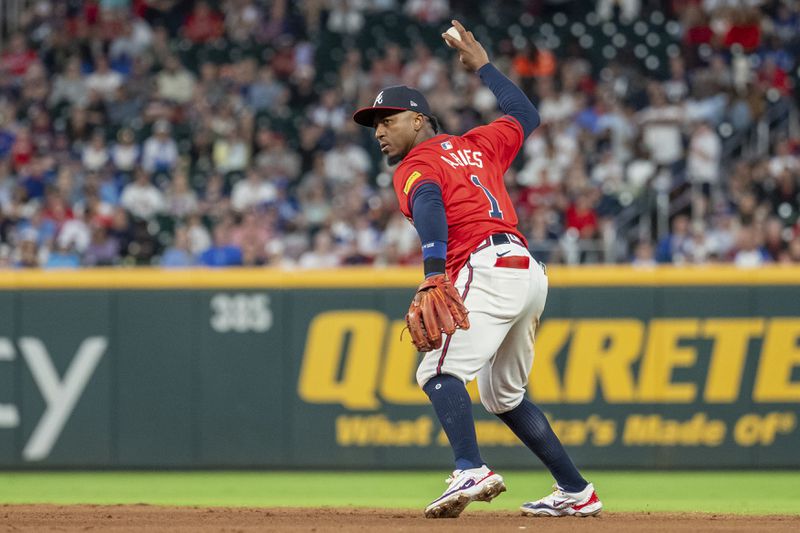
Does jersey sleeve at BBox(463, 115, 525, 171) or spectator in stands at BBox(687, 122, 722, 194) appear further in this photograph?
spectator in stands at BBox(687, 122, 722, 194)

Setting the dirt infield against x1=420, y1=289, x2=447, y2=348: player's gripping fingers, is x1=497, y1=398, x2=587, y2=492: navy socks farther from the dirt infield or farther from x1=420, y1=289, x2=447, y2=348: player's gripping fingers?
x1=420, y1=289, x2=447, y2=348: player's gripping fingers

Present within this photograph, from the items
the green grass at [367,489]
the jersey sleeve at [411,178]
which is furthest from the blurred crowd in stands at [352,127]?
the jersey sleeve at [411,178]

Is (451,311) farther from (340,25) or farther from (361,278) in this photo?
(340,25)

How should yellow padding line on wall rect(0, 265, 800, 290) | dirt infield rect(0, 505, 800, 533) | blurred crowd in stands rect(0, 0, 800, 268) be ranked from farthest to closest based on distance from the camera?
blurred crowd in stands rect(0, 0, 800, 268), yellow padding line on wall rect(0, 265, 800, 290), dirt infield rect(0, 505, 800, 533)

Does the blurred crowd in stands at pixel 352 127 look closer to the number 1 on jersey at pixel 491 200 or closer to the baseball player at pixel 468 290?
the baseball player at pixel 468 290

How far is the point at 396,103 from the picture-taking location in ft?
18.2

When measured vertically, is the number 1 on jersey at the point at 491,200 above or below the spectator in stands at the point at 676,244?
above

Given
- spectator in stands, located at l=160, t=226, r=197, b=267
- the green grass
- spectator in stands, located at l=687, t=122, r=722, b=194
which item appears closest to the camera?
the green grass

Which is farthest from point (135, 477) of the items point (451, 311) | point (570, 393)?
point (451, 311)

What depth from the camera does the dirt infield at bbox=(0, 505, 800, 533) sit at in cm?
521

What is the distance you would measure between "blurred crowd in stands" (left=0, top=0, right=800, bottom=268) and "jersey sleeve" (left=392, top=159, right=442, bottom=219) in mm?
5852

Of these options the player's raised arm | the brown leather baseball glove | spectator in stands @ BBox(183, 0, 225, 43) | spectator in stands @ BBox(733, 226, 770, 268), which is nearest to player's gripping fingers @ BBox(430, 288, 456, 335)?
the brown leather baseball glove

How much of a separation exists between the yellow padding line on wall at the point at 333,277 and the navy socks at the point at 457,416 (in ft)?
13.7

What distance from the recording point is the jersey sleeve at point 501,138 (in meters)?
5.80
